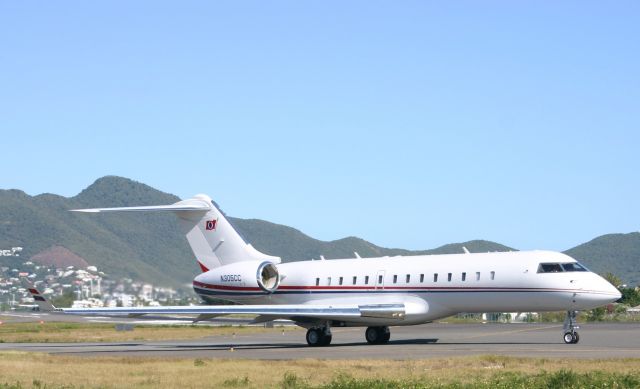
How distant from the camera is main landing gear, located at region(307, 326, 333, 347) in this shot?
39.0 meters

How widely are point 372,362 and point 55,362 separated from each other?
Answer: 9.11 m

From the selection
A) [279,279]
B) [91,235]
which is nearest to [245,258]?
[279,279]

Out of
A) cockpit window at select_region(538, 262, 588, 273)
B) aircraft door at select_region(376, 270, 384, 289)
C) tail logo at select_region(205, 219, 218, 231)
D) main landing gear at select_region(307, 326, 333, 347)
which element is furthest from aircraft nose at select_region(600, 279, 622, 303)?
tail logo at select_region(205, 219, 218, 231)

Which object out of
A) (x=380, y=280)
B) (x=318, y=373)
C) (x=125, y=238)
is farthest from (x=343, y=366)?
(x=125, y=238)

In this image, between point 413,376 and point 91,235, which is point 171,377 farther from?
point 91,235

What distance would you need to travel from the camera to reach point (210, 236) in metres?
43.6

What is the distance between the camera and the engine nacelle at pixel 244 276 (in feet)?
136

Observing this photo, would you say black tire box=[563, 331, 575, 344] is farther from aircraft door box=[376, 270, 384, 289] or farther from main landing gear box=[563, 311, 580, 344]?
aircraft door box=[376, 270, 384, 289]

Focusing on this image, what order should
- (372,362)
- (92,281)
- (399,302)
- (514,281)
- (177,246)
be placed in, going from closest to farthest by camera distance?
(372,362) → (514,281) → (399,302) → (92,281) → (177,246)

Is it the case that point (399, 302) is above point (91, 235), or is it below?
below

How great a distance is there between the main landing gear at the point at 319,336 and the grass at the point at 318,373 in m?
9.70

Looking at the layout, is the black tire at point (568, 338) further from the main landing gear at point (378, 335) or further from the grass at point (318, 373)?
the grass at point (318, 373)

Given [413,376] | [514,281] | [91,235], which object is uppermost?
[91,235]

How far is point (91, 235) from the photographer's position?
8656 centimetres
